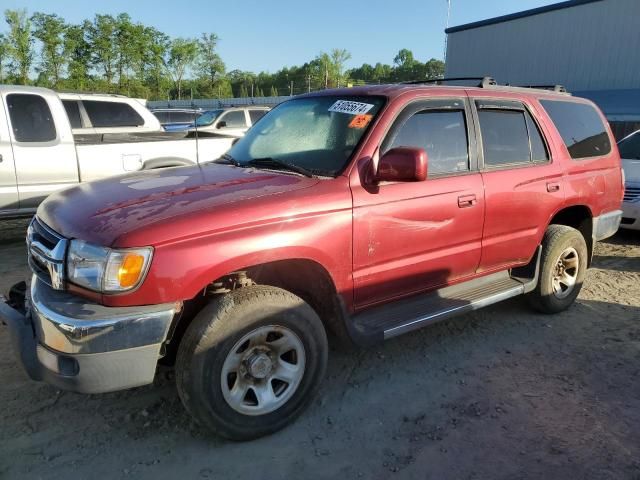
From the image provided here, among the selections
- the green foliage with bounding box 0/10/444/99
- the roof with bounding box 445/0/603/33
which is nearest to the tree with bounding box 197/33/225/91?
the green foliage with bounding box 0/10/444/99

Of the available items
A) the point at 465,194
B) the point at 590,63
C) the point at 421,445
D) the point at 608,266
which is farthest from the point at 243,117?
the point at 590,63

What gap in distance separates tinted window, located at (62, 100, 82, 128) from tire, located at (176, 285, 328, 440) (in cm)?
691

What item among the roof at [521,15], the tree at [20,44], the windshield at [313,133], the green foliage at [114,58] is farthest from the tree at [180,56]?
the windshield at [313,133]

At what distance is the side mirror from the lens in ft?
9.29

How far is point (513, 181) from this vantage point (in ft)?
12.4

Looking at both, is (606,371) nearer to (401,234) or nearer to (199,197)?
(401,234)

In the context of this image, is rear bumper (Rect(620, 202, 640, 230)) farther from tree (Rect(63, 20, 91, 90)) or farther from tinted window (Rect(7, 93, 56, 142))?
tree (Rect(63, 20, 91, 90))

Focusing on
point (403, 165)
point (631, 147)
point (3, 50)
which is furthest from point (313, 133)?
point (3, 50)

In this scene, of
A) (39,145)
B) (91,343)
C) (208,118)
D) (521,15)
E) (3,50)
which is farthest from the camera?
(3,50)

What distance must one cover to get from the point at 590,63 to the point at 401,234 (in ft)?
66.9

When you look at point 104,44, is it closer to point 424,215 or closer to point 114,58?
point 114,58

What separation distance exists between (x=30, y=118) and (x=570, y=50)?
20.4 m

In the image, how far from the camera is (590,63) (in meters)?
19.5

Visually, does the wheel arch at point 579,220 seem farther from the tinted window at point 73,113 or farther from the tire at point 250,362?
the tinted window at point 73,113
